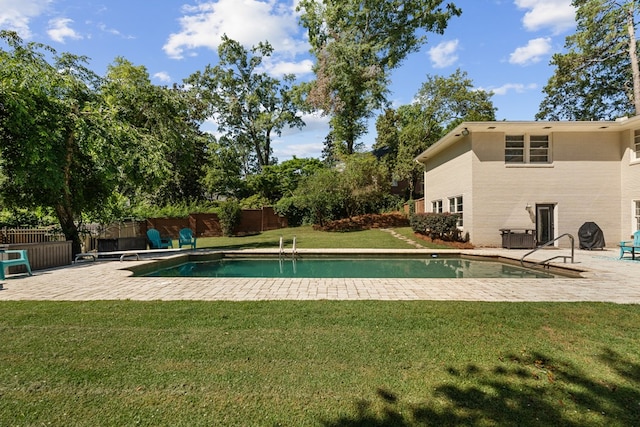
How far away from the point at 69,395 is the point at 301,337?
2127 mm

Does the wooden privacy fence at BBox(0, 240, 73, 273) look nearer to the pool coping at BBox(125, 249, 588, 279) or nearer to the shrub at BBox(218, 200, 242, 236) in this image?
the pool coping at BBox(125, 249, 588, 279)

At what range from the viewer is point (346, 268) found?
10984 millimetres

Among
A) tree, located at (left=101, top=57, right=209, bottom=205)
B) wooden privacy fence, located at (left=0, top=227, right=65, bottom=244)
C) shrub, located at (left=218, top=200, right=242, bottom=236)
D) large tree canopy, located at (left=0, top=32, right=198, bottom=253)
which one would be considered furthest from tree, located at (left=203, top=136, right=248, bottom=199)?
wooden privacy fence, located at (left=0, top=227, right=65, bottom=244)

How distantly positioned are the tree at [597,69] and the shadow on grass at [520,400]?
24345 millimetres

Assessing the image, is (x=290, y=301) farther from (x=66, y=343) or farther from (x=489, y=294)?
(x=489, y=294)

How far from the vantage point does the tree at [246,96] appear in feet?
99.2

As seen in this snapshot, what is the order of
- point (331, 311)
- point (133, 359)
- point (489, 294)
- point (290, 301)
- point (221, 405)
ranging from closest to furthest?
point (221, 405)
point (133, 359)
point (331, 311)
point (290, 301)
point (489, 294)

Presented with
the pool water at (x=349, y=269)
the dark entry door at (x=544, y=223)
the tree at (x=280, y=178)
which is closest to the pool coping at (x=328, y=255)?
the pool water at (x=349, y=269)

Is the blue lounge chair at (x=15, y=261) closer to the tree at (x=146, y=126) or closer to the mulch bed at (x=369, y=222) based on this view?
the tree at (x=146, y=126)

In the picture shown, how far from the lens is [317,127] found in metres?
33.8

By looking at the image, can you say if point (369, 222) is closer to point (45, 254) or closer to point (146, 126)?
point (146, 126)

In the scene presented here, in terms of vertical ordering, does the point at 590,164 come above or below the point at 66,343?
above

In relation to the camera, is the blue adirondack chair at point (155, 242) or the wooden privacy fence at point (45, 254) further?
the blue adirondack chair at point (155, 242)

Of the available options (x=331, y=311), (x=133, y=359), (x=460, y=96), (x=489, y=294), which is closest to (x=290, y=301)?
(x=331, y=311)
